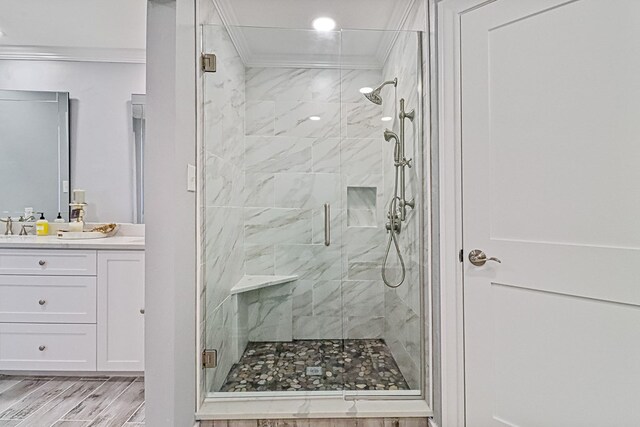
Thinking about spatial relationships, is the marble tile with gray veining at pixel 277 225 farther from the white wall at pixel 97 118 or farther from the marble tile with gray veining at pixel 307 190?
the white wall at pixel 97 118

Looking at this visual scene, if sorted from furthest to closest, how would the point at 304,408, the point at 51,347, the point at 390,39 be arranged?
the point at 51,347 → the point at 390,39 → the point at 304,408

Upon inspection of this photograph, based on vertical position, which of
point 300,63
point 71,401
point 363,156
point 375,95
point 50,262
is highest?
point 300,63

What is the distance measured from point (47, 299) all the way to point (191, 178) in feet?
5.26

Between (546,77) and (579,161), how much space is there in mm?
361

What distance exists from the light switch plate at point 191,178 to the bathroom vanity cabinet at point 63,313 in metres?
1.14

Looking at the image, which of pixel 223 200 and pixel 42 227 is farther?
pixel 42 227

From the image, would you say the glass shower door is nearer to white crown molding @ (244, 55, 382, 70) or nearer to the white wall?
white crown molding @ (244, 55, 382, 70)

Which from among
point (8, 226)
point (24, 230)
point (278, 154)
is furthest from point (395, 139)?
point (8, 226)

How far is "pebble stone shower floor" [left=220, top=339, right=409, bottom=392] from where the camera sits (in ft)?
6.33

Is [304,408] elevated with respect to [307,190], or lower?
lower

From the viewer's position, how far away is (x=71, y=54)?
2.88 meters

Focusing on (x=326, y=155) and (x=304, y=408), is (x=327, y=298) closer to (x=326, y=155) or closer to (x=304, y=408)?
(x=304, y=408)

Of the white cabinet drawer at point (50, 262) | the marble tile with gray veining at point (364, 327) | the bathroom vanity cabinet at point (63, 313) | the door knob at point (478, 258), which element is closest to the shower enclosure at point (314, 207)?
the marble tile with gray veining at point (364, 327)

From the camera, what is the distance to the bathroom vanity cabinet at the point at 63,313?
2371 mm
